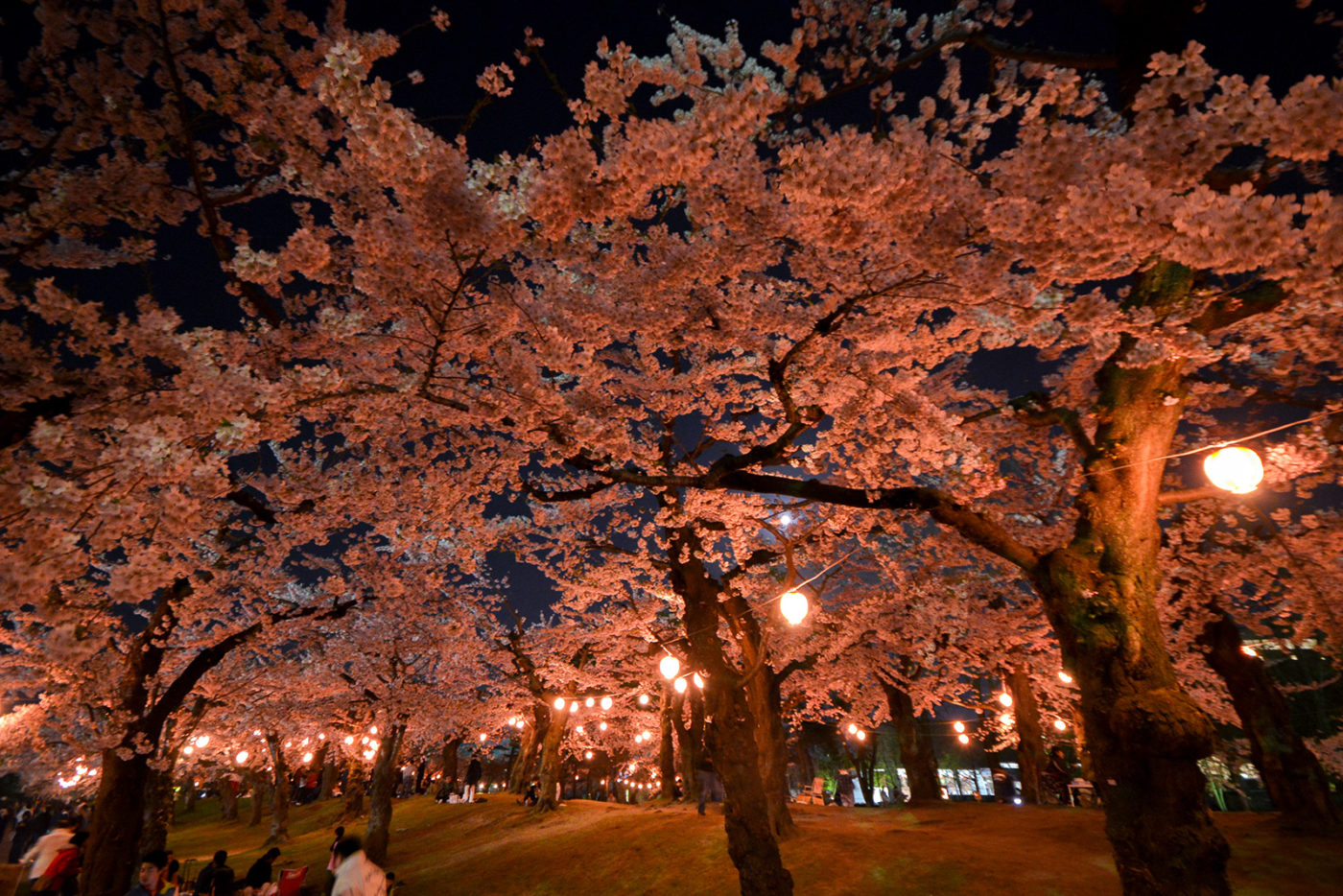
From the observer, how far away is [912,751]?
2105 cm

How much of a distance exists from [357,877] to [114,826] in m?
7.29

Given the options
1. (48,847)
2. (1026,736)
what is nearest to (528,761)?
(48,847)

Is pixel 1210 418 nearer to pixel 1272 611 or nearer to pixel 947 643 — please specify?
pixel 1272 611

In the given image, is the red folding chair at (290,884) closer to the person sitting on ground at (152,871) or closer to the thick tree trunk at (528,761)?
the person sitting on ground at (152,871)

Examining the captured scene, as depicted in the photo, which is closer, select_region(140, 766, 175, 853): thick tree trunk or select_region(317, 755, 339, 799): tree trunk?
select_region(140, 766, 175, 853): thick tree trunk

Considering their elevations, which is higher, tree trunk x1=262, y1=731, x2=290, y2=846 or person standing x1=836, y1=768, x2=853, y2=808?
tree trunk x1=262, y1=731, x2=290, y2=846

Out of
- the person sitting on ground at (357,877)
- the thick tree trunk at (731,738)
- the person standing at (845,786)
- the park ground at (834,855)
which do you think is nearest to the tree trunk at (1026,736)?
the park ground at (834,855)

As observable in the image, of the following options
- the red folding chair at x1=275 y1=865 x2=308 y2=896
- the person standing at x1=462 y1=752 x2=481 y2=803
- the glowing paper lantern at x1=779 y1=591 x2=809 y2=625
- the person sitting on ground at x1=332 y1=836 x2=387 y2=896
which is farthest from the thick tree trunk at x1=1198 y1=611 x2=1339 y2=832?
the person standing at x1=462 y1=752 x2=481 y2=803

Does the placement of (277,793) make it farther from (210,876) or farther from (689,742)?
(689,742)

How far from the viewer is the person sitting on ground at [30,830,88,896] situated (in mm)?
10430

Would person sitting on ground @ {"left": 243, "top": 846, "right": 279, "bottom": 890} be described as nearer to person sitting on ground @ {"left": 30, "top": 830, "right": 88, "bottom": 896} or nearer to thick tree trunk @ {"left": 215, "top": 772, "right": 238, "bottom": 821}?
person sitting on ground @ {"left": 30, "top": 830, "right": 88, "bottom": 896}

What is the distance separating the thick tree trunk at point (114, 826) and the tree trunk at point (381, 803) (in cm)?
735

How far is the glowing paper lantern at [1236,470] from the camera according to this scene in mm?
6008

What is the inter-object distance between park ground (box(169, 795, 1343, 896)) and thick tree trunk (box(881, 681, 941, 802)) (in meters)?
2.57
